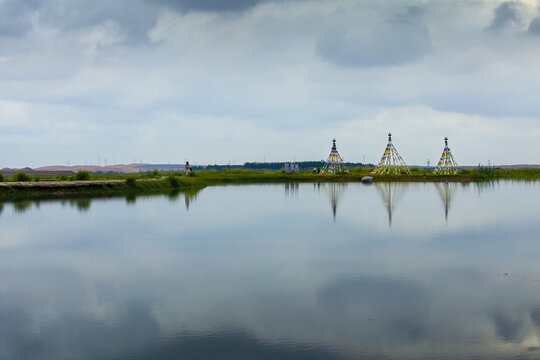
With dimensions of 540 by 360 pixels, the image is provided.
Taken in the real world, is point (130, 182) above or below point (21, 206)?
above

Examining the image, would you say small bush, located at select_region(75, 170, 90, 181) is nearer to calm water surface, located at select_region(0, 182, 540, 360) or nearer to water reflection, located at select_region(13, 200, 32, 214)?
water reflection, located at select_region(13, 200, 32, 214)

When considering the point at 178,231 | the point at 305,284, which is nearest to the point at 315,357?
the point at 305,284

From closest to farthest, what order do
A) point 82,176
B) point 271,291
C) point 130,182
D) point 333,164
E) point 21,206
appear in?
1. point 271,291
2. point 21,206
3. point 130,182
4. point 82,176
5. point 333,164

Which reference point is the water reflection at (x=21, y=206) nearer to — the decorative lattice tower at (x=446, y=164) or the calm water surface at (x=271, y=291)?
the calm water surface at (x=271, y=291)

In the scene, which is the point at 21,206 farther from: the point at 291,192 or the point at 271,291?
the point at 271,291

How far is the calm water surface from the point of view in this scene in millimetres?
7137

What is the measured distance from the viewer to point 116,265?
12.8 m

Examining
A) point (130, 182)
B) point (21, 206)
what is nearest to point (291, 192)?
point (130, 182)

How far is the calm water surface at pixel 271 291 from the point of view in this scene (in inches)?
281

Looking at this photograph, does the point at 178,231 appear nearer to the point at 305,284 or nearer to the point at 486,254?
the point at 305,284

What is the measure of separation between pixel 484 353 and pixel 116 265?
945 cm

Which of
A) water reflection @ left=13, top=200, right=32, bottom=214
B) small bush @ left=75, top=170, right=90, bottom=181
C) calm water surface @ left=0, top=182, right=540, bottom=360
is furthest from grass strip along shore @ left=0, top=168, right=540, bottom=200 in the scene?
calm water surface @ left=0, top=182, right=540, bottom=360

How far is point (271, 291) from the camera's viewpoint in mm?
9914

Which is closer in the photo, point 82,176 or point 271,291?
point 271,291
